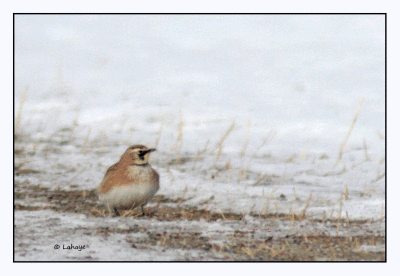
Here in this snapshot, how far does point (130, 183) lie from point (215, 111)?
6871 millimetres

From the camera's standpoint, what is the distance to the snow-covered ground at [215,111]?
8688 mm

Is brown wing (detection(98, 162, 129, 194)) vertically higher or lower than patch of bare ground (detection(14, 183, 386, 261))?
higher

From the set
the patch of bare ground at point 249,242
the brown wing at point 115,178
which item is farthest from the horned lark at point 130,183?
the patch of bare ground at point 249,242

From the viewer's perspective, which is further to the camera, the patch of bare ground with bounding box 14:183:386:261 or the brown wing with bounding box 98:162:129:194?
the brown wing with bounding box 98:162:129:194

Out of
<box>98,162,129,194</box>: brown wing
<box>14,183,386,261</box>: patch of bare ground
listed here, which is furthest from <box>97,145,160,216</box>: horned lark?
<box>14,183,386,261</box>: patch of bare ground

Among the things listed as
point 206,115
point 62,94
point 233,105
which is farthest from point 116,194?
point 62,94

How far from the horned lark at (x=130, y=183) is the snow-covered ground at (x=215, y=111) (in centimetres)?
107

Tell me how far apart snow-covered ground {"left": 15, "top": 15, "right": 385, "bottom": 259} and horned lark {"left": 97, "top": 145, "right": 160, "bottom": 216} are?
1067 millimetres

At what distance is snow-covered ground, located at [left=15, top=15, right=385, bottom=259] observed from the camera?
8.69 metres

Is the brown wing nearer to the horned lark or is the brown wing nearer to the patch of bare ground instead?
the horned lark

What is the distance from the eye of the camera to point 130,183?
263 inches

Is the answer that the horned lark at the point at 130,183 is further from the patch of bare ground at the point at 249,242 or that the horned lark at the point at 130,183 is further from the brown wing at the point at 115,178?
the patch of bare ground at the point at 249,242

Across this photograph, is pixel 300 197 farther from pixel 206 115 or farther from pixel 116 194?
pixel 206 115

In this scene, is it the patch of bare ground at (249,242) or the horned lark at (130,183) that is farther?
the horned lark at (130,183)
